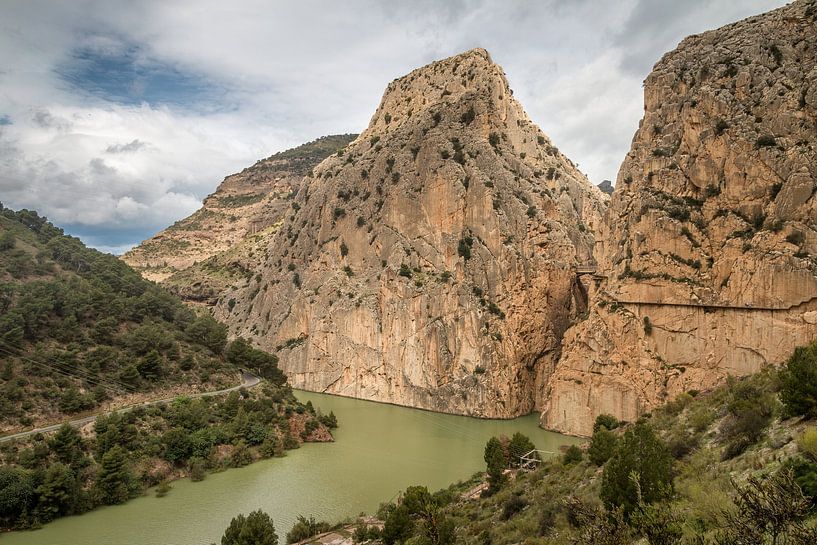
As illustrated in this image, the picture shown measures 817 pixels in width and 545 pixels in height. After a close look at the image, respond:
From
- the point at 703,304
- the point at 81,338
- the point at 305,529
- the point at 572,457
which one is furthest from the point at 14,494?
the point at 703,304

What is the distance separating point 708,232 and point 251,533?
29711 mm

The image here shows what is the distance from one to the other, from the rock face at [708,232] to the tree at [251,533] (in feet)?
77.1

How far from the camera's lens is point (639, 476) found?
414 inches

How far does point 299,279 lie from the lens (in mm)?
61625

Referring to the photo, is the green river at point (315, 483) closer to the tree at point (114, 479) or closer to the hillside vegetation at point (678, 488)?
the tree at point (114, 479)

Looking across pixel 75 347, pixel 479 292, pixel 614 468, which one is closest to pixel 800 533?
pixel 614 468

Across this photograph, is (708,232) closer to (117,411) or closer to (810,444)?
(810,444)

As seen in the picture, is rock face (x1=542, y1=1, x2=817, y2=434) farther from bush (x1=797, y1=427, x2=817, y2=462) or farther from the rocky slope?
the rocky slope

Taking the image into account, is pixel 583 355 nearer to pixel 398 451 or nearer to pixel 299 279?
pixel 398 451

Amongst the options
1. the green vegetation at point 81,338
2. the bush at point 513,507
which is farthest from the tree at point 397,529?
the green vegetation at point 81,338

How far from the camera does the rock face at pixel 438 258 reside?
149 feet

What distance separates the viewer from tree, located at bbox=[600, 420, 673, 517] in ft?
35.3

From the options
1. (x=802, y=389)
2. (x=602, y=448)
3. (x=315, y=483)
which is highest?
(x=802, y=389)

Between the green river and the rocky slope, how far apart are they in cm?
5167
